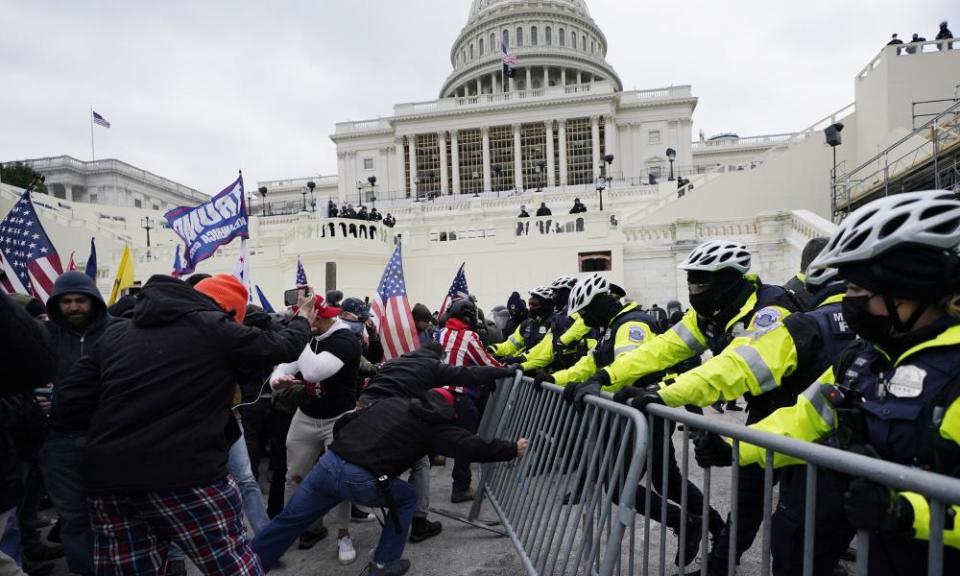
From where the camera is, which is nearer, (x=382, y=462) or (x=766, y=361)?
(x=766, y=361)

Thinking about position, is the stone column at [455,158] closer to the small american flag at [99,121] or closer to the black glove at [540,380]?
the small american flag at [99,121]

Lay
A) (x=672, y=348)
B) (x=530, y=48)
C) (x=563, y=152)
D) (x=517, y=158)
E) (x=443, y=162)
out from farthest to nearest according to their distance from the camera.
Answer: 1. (x=530, y=48)
2. (x=443, y=162)
3. (x=517, y=158)
4. (x=563, y=152)
5. (x=672, y=348)

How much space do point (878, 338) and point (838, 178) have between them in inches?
950

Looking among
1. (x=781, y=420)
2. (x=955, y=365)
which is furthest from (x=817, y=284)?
(x=955, y=365)

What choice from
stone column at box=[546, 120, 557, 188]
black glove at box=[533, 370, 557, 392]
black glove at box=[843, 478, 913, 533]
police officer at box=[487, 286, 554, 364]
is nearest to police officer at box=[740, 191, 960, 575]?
black glove at box=[843, 478, 913, 533]

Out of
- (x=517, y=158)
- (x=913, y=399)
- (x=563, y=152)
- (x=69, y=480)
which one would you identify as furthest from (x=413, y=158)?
(x=913, y=399)

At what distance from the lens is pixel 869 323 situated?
73.5 inches

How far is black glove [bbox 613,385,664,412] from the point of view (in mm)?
2604

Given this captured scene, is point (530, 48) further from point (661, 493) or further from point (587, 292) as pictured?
point (661, 493)

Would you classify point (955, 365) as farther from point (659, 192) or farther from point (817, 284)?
point (659, 192)

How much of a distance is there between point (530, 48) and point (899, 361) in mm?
77909

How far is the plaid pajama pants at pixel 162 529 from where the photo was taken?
2.49 meters

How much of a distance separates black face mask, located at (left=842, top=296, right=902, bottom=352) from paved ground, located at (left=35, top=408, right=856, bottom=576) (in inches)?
93.8

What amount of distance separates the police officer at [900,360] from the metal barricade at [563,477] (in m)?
0.87
